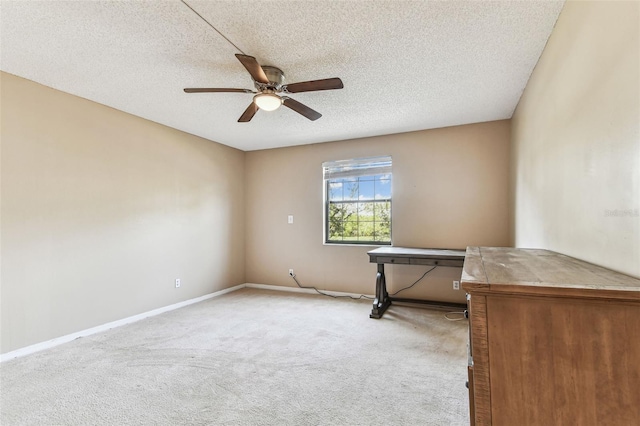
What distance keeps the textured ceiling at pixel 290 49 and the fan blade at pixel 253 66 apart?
20cm

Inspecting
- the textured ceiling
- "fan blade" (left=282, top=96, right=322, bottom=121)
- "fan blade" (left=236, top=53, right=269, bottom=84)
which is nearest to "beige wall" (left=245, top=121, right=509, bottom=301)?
the textured ceiling

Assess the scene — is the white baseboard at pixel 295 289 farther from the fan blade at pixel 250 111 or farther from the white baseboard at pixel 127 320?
the fan blade at pixel 250 111

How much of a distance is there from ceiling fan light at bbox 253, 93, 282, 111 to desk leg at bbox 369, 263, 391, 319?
88.8 inches

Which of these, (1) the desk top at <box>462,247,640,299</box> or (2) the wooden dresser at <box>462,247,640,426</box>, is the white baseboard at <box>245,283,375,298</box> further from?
(2) the wooden dresser at <box>462,247,640,426</box>

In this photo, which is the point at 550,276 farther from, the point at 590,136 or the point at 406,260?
the point at 406,260

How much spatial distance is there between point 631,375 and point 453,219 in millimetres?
3185

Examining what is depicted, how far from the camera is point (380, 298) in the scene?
359 cm

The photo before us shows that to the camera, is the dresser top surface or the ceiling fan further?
the ceiling fan

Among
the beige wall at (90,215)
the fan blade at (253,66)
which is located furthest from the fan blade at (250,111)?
the beige wall at (90,215)

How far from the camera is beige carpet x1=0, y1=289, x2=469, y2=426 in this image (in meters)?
1.73

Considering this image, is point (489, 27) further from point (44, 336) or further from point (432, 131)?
point (44, 336)

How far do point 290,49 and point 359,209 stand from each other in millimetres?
2745

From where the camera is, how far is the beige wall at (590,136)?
1046mm

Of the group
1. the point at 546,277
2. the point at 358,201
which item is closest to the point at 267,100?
the point at 546,277
